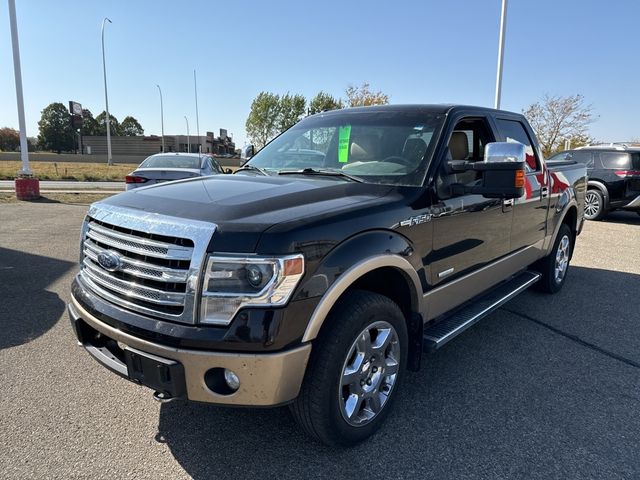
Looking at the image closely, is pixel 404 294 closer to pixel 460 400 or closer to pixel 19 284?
pixel 460 400

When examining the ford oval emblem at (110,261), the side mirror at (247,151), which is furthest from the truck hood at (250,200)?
the side mirror at (247,151)

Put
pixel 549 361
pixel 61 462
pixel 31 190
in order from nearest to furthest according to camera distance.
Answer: pixel 61 462 → pixel 549 361 → pixel 31 190

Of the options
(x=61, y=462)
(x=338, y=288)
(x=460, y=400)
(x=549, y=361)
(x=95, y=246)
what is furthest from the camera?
(x=549, y=361)

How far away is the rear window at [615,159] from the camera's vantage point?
11383 millimetres

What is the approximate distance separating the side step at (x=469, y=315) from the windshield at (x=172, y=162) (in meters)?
7.48

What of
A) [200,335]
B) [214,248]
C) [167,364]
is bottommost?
[167,364]

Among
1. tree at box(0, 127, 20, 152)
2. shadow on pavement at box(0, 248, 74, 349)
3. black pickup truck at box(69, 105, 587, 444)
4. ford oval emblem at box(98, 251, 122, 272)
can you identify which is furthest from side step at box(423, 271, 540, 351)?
tree at box(0, 127, 20, 152)

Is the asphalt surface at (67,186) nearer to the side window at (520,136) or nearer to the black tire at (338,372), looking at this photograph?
the side window at (520,136)

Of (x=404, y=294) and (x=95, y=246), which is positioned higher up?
(x=95, y=246)

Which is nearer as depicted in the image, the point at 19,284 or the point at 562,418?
the point at 562,418

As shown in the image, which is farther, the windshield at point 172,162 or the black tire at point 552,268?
the windshield at point 172,162

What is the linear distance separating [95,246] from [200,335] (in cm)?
103

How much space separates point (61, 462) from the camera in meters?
2.41

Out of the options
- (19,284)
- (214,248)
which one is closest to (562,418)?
(214,248)
